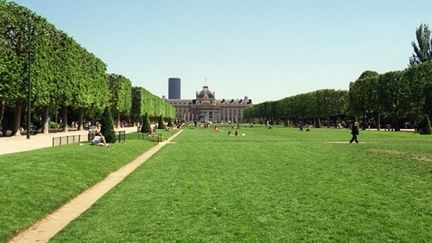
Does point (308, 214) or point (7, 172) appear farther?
point (7, 172)

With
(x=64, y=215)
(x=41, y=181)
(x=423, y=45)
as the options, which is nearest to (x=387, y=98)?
(x=423, y=45)

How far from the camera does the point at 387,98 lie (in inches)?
3127

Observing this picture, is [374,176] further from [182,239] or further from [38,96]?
[38,96]

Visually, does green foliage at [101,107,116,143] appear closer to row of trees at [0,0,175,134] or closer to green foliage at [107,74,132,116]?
row of trees at [0,0,175,134]

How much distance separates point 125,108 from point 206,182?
246 feet

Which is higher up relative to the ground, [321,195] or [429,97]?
[429,97]

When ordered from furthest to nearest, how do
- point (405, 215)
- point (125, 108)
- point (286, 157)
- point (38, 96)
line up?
point (125, 108), point (38, 96), point (286, 157), point (405, 215)

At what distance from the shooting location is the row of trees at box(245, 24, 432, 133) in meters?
73.0

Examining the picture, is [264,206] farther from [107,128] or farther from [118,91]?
[118,91]

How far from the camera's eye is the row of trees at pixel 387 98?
73000 mm

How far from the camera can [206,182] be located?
16391 millimetres

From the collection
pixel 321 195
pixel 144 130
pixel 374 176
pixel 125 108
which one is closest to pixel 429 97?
pixel 144 130

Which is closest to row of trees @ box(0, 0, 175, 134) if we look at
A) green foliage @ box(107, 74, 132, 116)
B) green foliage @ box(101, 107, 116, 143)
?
green foliage @ box(101, 107, 116, 143)

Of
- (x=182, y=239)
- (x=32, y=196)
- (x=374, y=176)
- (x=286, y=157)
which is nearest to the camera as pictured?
(x=182, y=239)
